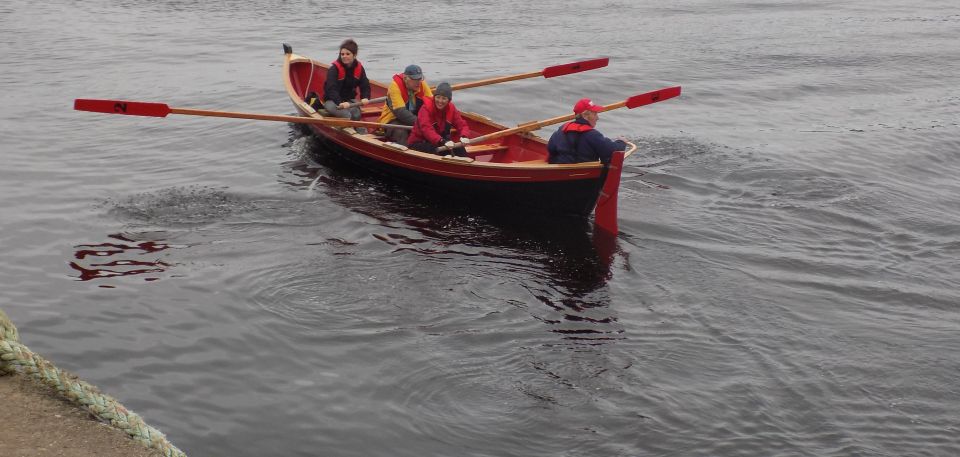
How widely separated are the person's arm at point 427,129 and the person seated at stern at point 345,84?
2308 mm

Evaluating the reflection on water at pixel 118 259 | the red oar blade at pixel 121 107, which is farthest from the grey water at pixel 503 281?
the red oar blade at pixel 121 107

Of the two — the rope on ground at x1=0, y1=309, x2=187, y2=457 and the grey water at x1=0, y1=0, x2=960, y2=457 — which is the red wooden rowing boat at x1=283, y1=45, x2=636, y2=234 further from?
the rope on ground at x1=0, y1=309, x2=187, y2=457

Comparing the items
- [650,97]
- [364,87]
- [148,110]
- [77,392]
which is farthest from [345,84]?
[77,392]

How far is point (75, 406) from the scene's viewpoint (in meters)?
6.15

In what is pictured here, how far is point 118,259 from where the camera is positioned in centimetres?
1231

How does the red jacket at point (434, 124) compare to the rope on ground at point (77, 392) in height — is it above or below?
above

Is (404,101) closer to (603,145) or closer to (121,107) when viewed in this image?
(603,145)

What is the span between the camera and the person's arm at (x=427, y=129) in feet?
47.6

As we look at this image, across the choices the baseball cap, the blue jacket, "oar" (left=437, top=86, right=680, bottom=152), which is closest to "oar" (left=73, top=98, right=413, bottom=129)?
the baseball cap

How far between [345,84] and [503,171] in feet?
16.1

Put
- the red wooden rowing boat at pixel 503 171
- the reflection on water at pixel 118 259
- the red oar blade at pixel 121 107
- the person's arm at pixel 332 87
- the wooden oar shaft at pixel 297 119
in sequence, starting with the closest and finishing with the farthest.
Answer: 1. the reflection on water at pixel 118 259
2. the red wooden rowing boat at pixel 503 171
3. the red oar blade at pixel 121 107
4. the wooden oar shaft at pixel 297 119
5. the person's arm at pixel 332 87

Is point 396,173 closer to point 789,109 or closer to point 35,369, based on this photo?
point 35,369

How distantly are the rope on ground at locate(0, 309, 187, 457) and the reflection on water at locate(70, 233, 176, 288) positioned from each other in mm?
5508

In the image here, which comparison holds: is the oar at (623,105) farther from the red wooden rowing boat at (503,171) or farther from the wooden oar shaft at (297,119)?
the wooden oar shaft at (297,119)
